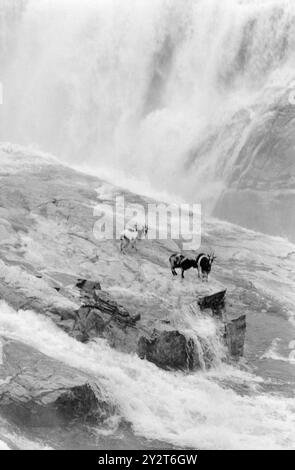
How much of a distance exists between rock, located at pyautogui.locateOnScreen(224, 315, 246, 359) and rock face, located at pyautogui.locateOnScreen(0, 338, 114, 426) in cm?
540

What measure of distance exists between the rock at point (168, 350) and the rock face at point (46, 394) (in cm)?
253

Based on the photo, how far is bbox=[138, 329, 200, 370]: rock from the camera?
52.0 ft

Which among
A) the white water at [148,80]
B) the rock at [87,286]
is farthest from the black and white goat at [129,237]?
the white water at [148,80]

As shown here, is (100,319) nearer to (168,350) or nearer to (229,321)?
(168,350)

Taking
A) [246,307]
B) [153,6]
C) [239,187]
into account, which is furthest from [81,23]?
[246,307]

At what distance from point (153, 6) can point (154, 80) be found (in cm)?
557

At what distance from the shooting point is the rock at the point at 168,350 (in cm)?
1586

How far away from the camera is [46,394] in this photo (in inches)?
503

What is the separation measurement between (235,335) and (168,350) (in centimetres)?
300

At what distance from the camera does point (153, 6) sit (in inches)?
1989

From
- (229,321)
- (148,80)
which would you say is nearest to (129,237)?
(229,321)

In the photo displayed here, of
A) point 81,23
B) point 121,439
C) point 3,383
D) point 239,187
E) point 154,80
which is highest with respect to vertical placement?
point 81,23
